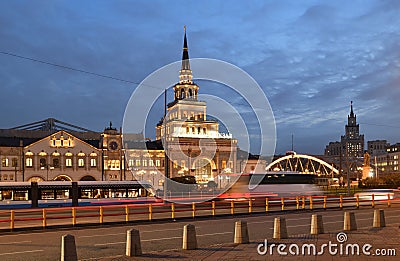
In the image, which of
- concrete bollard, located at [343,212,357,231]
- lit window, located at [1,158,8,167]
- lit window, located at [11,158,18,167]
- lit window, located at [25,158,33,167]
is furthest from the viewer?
lit window, located at [25,158,33,167]

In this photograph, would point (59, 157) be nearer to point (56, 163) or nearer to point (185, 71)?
point (56, 163)

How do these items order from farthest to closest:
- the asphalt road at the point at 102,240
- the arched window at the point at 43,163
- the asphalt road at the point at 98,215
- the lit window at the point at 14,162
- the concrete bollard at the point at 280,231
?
the arched window at the point at 43,163, the lit window at the point at 14,162, the asphalt road at the point at 98,215, the concrete bollard at the point at 280,231, the asphalt road at the point at 102,240

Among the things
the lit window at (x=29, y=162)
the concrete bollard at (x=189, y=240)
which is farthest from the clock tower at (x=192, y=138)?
the concrete bollard at (x=189, y=240)

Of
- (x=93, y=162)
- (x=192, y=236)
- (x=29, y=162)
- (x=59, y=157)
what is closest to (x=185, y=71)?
(x=93, y=162)

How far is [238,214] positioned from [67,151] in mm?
80622

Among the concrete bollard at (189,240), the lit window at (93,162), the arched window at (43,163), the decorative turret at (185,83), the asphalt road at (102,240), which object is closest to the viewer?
the concrete bollard at (189,240)

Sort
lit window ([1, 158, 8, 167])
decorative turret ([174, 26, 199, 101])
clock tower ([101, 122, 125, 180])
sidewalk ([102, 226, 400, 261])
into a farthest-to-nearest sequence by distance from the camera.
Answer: decorative turret ([174, 26, 199, 101]) < clock tower ([101, 122, 125, 180]) < lit window ([1, 158, 8, 167]) < sidewalk ([102, 226, 400, 261])

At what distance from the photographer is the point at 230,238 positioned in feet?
60.2

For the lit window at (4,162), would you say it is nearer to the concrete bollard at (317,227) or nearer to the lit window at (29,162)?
the lit window at (29,162)

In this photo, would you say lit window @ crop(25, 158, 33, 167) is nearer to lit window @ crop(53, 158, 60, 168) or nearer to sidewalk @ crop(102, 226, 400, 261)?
lit window @ crop(53, 158, 60, 168)

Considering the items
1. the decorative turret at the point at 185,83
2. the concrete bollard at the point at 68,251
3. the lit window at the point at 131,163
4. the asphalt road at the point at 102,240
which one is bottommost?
the asphalt road at the point at 102,240

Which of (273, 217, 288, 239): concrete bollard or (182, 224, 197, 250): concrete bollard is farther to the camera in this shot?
(273, 217, 288, 239): concrete bollard

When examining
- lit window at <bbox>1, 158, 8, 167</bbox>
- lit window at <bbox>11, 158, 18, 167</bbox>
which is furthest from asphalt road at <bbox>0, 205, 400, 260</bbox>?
lit window at <bbox>1, 158, 8, 167</bbox>

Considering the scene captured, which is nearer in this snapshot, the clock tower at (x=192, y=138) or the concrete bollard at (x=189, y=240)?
the concrete bollard at (x=189, y=240)
